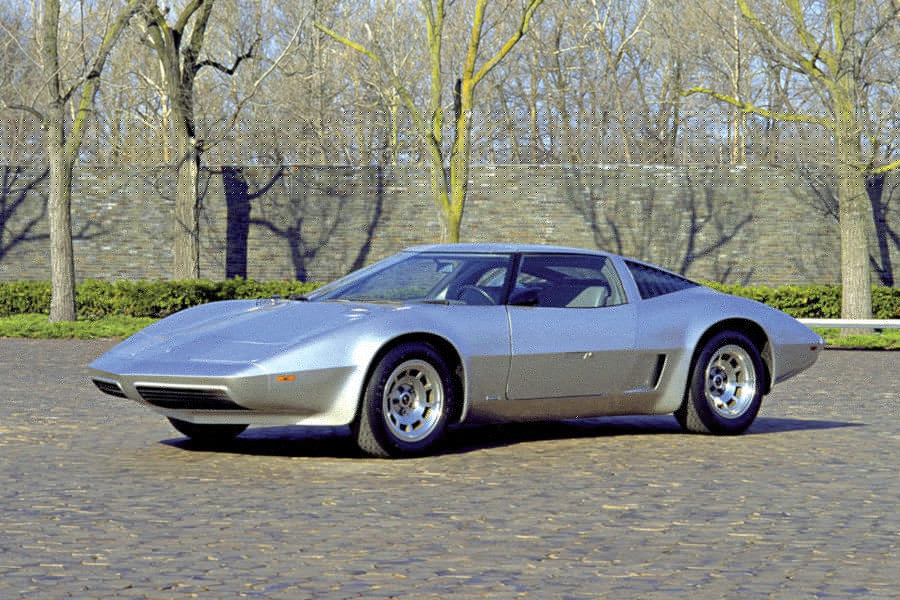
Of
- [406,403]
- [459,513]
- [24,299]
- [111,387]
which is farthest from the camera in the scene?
[24,299]

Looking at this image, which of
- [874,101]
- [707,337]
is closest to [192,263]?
[874,101]

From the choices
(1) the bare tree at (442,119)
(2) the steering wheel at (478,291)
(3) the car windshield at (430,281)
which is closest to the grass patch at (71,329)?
(1) the bare tree at (442,119)

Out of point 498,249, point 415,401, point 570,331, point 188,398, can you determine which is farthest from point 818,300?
point 188,398

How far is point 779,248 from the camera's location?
86.4 ft

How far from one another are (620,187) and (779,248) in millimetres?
3113

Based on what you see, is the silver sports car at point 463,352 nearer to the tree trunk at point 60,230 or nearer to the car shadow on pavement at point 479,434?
the car shadow on pavement at point 479,434

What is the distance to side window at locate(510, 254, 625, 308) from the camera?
9.88 meters

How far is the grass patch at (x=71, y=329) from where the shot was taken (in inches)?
858

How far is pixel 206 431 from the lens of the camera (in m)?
9.98

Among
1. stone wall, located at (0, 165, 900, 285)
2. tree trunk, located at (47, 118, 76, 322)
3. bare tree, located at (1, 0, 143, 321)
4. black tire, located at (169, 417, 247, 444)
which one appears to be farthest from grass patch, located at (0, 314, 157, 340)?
black tire, located at (169, 417, 247, 444)

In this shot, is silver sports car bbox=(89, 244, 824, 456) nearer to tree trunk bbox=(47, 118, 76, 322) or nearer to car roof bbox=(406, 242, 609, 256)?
car roof bbox=(406, 242, 609, 256)

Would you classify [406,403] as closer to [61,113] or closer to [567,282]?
[567,282]

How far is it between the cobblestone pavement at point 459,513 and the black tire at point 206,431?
9 centimetres

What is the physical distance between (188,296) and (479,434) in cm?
1448
